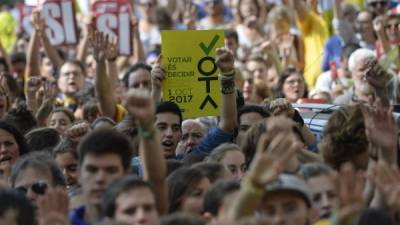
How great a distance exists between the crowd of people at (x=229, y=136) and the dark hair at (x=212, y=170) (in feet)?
0.04

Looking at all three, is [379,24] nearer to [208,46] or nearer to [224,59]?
[208,46]

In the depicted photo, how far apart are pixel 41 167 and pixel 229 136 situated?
1977 mm

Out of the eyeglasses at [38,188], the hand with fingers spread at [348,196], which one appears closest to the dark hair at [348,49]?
the eyeglasses at [38,188]

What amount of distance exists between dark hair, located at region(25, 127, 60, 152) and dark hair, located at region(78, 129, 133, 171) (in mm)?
2834

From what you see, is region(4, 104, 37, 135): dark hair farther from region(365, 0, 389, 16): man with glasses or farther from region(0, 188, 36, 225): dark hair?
region(0, 188, 36, 225): dark hair

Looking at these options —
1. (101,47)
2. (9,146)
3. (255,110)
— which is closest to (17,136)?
(9,146)

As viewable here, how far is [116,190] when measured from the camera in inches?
309

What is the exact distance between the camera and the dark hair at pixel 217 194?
8.02 meters

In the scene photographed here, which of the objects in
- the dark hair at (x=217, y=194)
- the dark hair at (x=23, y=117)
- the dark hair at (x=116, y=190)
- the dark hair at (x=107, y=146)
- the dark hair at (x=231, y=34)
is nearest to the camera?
the dark hair at (x=116, y=190)

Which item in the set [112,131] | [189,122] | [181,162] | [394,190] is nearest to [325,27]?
[189,122]

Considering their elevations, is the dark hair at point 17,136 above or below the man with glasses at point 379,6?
below

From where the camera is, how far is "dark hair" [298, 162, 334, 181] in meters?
8.39

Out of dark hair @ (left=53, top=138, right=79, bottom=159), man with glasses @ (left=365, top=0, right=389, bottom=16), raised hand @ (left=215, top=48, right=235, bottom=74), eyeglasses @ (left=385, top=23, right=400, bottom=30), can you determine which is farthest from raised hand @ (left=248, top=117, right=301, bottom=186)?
man with glasses @ (left=365, top=0, right=389, bottom=16)

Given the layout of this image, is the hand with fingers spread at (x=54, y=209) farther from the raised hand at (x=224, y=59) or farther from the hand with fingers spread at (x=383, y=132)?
the raised hand at (x=224, y=59)
